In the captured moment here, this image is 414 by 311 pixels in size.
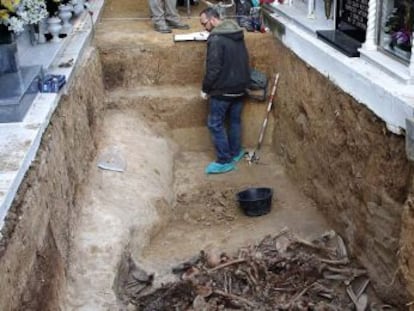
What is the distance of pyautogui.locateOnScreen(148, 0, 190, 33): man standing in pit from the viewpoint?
9.53 meters

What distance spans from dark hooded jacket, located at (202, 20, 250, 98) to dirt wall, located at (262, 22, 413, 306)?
0.61m

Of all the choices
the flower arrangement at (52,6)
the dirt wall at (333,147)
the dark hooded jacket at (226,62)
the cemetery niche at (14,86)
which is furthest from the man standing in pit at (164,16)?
the cemetery niche at (14,86)

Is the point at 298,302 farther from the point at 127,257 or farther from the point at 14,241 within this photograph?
the point at 14,241

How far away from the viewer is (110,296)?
5062 millimetres

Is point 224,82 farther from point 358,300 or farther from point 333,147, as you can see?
point 358,300

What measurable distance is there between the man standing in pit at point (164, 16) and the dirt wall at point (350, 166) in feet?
7.03

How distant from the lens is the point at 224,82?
792 cm

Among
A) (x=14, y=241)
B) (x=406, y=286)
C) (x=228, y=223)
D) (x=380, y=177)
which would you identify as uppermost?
(x=14, y=241)

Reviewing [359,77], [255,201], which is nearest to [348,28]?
[359,77]

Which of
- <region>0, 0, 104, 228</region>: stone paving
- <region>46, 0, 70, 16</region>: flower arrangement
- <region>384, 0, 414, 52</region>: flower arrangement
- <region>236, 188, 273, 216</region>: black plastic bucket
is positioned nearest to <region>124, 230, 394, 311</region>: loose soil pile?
<region>236, 188, 273, 216</region>: black plastic bucket

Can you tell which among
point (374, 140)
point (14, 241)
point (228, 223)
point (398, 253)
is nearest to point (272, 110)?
point (228, 223)

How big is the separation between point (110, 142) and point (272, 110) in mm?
2315

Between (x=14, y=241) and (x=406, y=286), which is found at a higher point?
(x=14, y=241)

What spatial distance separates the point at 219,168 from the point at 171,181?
2.37 feet
